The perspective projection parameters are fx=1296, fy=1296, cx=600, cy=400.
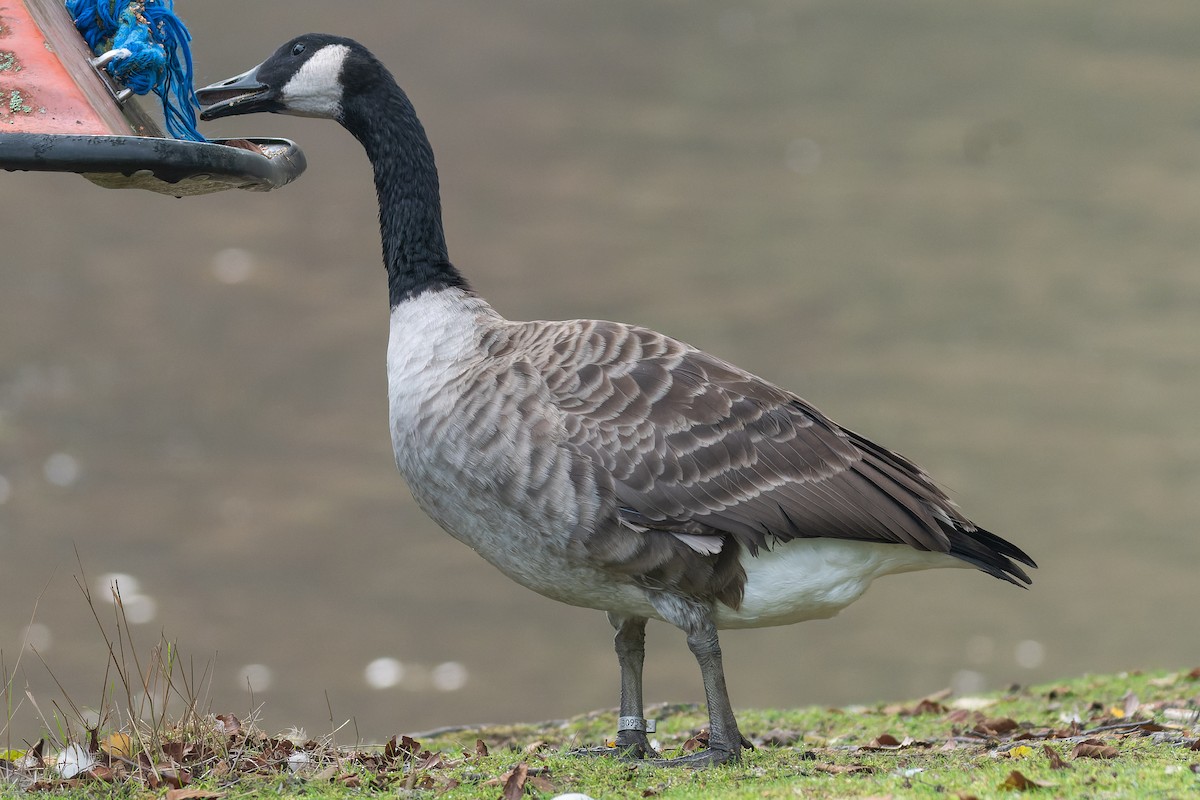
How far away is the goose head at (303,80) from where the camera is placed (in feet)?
16.3

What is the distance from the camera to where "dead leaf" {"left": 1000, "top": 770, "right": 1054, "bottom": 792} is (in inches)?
144

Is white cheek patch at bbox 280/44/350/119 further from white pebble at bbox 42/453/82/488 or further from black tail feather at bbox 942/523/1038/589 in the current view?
white pebble at bbox 42/453/82/488

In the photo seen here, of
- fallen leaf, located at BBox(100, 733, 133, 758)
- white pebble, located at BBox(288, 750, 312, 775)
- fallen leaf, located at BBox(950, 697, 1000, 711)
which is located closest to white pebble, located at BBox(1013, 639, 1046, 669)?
fallen leaf, located at BBox(950, 697, 1000, 711)

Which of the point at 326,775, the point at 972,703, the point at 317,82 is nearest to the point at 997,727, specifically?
the point at 972,703

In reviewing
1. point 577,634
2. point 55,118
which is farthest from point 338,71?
point 577,634

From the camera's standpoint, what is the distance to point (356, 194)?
→ 14.0m

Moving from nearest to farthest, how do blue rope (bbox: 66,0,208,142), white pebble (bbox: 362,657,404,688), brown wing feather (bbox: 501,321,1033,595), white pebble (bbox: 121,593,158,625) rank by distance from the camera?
blue rope (bbox: 66,0,208,142)
brown wing feather (bbox: 501,321,1033,595)
white pebble (bbox: 362,657,404,688)
white pebble (bbox: 121,593,158,625)

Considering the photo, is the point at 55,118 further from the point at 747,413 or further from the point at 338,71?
the point at 747,413

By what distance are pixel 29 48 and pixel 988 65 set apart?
14567mm

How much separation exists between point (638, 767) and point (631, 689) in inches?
17.5

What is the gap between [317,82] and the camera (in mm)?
4992

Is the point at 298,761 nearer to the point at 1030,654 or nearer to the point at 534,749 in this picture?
the point at 534,749

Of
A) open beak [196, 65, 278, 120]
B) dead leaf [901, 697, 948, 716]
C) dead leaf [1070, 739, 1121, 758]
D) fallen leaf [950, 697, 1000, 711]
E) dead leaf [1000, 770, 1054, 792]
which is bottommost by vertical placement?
dead leaf [1000, 770, 1054, 792]

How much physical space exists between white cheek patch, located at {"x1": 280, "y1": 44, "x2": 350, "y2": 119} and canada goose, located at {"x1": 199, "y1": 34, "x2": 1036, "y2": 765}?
0.22 m
